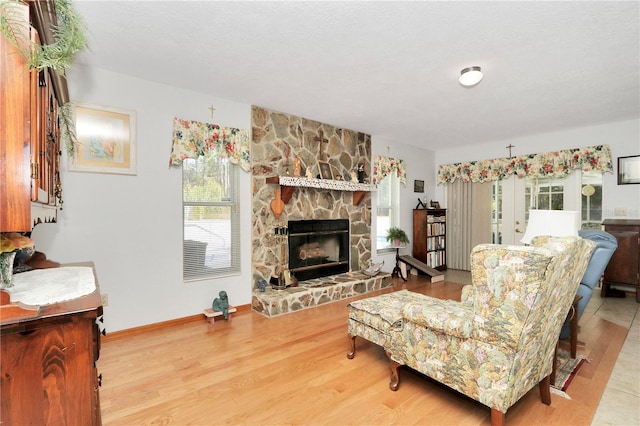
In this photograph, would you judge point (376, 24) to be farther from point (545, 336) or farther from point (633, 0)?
point (545, 336)

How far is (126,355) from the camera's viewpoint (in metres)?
2.62

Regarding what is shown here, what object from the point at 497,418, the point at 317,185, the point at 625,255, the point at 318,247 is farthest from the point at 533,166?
the point at 497,418

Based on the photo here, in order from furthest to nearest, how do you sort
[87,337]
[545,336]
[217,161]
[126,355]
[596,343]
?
1. [217,161]
2. [596,343]
3. [126,355]
4. [545,336]
5. [87,337]

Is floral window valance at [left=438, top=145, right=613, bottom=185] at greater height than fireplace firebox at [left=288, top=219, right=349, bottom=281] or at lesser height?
greater

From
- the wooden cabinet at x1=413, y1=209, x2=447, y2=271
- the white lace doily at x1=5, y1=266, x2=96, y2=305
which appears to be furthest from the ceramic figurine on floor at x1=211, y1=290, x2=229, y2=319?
the wooden cabinet at x1=413, y1=209, x2=447, y2=271

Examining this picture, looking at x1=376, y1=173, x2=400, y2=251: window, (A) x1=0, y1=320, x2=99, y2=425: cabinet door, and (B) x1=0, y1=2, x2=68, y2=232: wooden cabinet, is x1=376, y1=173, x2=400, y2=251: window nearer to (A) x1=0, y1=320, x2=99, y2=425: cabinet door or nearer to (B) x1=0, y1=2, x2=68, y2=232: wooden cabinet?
(A) x1=0, y1=320, x2=99, y2=425: cabinet door

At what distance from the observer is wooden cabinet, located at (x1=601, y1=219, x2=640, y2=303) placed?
4198mm

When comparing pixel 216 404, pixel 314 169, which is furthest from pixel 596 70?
pixel 216 404

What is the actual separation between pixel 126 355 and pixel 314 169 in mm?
3166

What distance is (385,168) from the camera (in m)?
5.66

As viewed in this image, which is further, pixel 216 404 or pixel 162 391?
pixel 162 391

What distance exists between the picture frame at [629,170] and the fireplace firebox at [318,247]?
4131mm

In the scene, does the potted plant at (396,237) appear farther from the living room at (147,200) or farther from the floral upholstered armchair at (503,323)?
the floral upholstered armchair at (503,323)

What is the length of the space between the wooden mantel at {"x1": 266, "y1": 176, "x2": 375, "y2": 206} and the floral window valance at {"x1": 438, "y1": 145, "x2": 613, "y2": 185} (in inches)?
91.1
